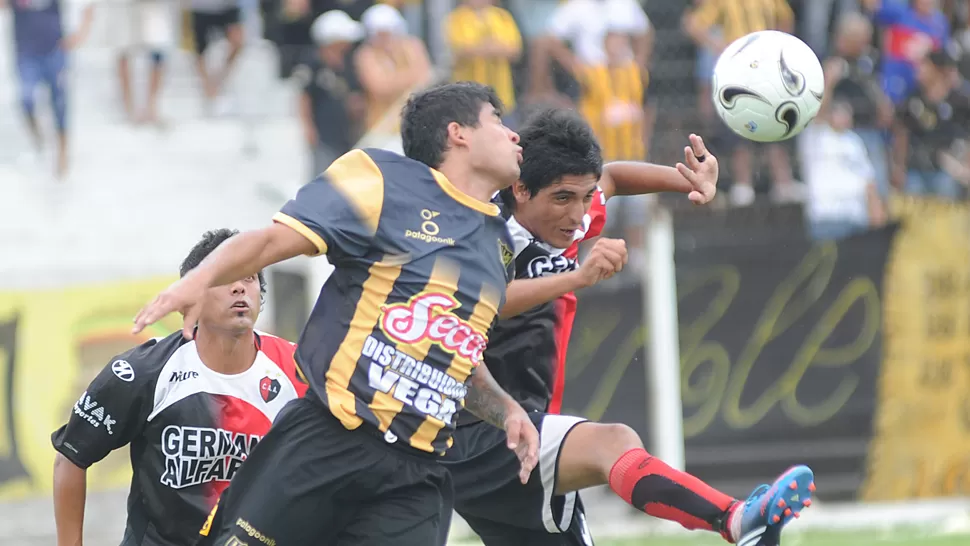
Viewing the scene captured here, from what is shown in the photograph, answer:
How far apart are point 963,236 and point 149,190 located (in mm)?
7610

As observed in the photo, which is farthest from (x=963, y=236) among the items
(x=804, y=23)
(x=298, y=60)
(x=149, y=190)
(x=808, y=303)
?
(x=149, y=190)

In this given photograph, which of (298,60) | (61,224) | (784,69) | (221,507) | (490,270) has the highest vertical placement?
(298,60)

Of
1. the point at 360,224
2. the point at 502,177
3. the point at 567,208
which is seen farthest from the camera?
the point at 567,208

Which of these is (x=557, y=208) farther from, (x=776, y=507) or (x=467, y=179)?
(x=776, y=507)

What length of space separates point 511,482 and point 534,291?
0.91 metres

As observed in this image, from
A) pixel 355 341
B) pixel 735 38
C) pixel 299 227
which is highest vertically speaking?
pixel 735 38

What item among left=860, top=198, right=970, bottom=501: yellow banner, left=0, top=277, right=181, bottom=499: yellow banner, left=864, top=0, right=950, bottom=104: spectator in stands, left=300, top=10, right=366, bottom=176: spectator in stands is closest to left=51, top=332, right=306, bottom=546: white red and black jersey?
left=0, top=277, right=181, bottom=499: yellow banner

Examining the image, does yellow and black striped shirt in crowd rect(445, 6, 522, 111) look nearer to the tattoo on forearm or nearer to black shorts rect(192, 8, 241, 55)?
black shorts rect(192, 8, 241, 55)

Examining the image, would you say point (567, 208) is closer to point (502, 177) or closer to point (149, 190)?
point (502, 177)

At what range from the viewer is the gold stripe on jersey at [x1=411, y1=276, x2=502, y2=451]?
474 centimetres

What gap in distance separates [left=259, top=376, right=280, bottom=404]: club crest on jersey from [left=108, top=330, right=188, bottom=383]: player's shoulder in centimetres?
33

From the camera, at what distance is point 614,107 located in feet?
42.0

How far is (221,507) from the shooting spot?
4.80 metres

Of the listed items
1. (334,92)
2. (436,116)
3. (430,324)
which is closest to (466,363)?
(430,324)
